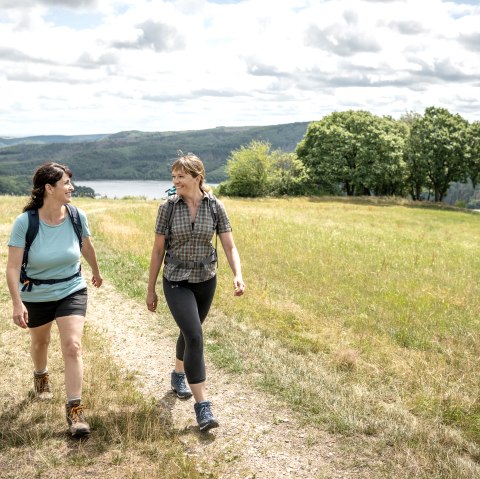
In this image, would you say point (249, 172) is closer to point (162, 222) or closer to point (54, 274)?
point (162, 222)

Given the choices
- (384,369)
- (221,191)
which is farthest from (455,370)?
(221,191)

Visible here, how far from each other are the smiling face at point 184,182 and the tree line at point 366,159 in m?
55.5

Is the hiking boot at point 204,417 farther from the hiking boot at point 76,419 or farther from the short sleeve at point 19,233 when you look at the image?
the short sleeve at point 19,233

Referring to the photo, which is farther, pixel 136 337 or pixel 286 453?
pixel 136 337

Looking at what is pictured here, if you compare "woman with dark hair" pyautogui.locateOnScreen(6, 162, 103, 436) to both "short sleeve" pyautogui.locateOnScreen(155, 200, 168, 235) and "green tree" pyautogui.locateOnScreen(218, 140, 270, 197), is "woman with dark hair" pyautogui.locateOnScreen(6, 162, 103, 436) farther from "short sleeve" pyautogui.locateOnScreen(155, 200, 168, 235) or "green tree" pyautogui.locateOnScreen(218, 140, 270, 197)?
"green tree" pyautogui.locateOnScreen(218, 140, 270, 197)

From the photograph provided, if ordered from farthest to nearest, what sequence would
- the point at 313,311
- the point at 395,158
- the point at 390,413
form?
the point at 395,158 < the point at 313,311 < the point at 390,413

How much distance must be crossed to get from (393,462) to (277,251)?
43.3ft

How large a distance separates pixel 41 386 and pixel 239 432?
8.21 feet

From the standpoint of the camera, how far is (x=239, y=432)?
5.41 meters

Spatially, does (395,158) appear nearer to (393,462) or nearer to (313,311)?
(313,311)

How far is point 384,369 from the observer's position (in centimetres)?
743

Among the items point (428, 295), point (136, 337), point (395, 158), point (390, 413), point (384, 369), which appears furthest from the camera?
point (395, 158)

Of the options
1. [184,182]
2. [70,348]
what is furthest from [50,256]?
[184,182]

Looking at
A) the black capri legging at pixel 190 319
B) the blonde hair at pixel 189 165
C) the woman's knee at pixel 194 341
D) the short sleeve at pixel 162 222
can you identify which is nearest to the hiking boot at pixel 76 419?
the black capri legging at pixel 190 319
